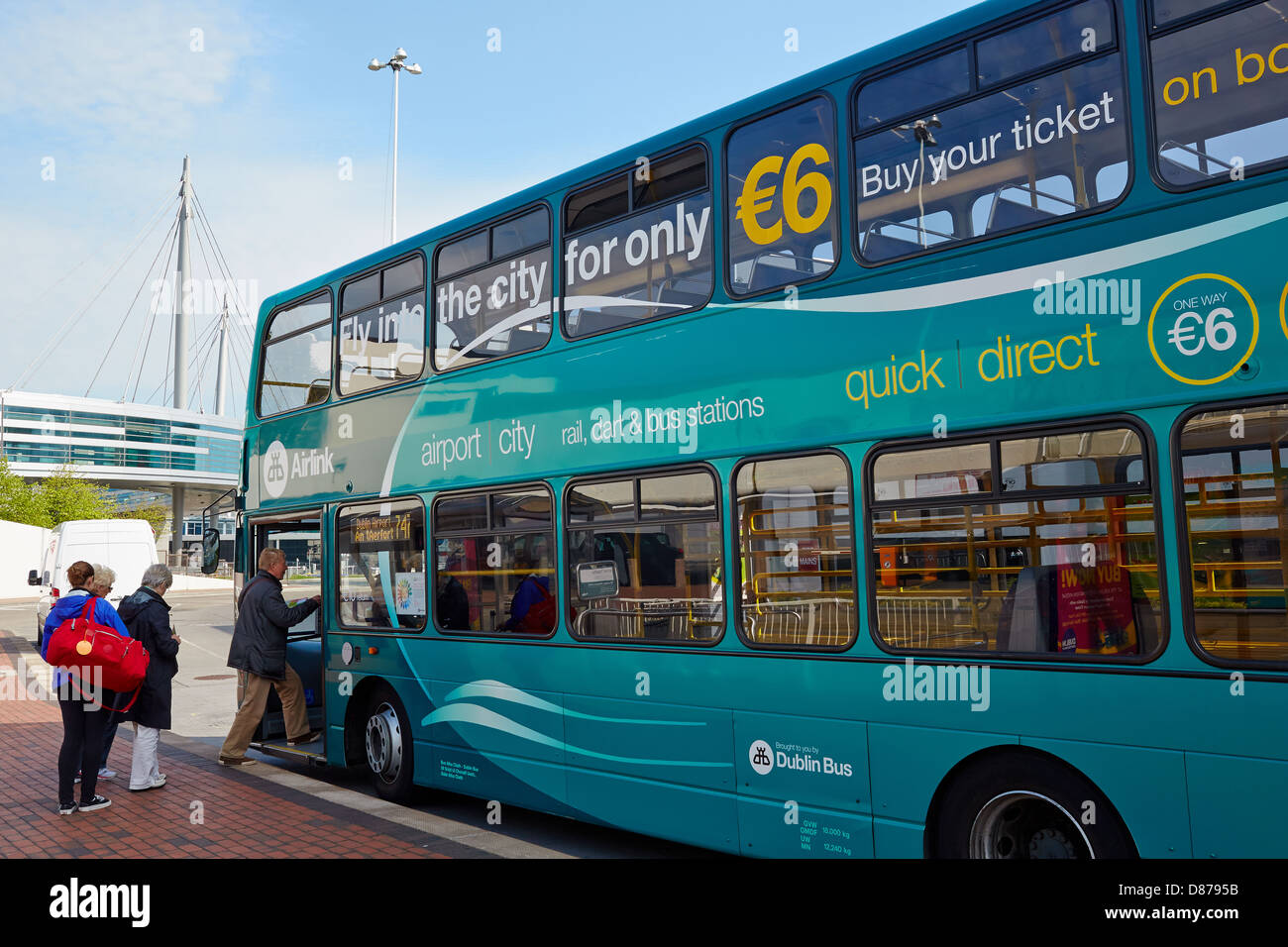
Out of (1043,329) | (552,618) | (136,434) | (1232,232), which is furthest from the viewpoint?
(136,434)

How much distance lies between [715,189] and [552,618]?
298cm

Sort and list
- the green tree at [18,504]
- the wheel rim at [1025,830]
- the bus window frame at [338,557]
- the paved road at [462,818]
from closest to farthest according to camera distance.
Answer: the wheel rim at [1025,830] → the paved road at [462,818] → the bus window frame at [338,557] → the green tree at [18,504]

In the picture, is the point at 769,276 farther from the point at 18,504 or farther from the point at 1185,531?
the point at 18,504

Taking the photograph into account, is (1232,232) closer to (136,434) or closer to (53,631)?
(53,631)

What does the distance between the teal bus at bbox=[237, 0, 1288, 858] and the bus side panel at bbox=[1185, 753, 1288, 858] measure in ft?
0.05

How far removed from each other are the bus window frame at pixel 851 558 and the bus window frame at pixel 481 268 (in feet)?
6.51

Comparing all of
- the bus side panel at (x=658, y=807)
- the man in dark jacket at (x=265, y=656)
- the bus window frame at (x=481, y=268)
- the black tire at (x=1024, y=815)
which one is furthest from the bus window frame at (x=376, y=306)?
the black tire at (x=1024, y=815)

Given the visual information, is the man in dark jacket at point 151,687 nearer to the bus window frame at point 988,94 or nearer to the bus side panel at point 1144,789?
the bus window frame at point 988,94

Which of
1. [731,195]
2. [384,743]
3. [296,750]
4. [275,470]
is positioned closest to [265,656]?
[296,750]

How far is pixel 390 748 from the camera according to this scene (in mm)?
8289

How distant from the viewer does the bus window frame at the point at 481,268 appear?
7.04 m

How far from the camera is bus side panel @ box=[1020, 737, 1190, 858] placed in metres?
4.02
